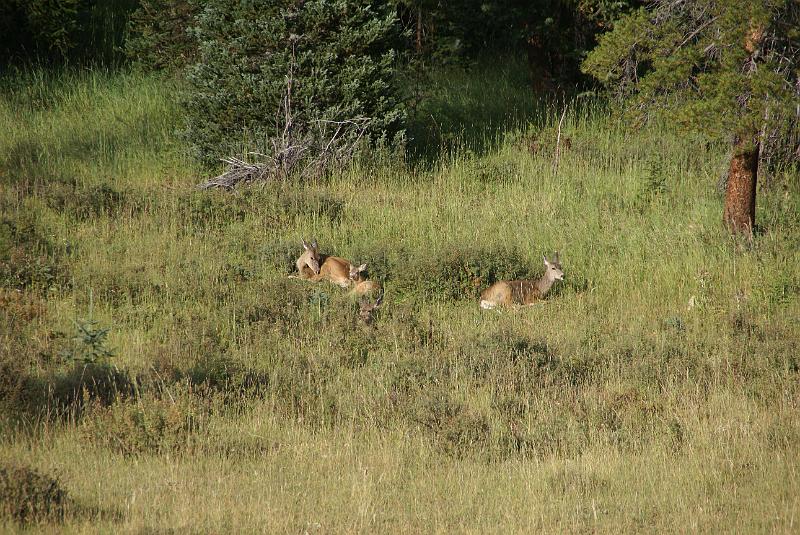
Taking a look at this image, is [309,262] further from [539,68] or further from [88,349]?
[539,68]

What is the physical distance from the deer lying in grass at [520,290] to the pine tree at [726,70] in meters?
2.31

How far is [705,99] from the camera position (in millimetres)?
12086

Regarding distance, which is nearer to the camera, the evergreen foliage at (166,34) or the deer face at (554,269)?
the deer face at (554,269)

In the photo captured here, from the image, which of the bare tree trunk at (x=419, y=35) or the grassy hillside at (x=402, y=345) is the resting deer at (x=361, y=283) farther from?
the bare tree trunk at (x=419, y=35)

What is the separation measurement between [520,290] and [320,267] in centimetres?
256

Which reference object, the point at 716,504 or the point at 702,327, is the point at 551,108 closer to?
the point at 702,327

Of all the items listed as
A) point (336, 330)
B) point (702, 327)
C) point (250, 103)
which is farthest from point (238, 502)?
point (250, 103)

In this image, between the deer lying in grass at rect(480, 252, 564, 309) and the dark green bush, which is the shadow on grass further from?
the dark green bush

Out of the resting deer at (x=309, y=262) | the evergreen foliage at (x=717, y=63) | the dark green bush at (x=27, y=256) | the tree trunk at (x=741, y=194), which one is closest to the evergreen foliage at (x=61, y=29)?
the dark green bush at (x=27, y=256)

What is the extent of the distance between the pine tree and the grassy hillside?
1.53m

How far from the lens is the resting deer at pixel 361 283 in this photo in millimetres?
12023

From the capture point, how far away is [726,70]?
1230cm

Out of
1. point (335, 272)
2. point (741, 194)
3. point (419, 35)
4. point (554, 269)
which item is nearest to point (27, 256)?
point (335, 272)

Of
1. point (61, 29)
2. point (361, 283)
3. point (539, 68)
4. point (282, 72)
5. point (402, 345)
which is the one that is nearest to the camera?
point (402, 345)
